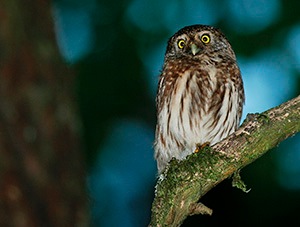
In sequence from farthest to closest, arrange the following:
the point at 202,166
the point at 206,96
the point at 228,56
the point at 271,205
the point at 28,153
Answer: the point at 271,205
the point at 228,56
the point at 206,96
the point at 202,166
the point at 28,153

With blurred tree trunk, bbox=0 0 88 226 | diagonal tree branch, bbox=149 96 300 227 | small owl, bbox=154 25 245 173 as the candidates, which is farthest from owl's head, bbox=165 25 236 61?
blurred tree trunk, bbox=0 0 88 226

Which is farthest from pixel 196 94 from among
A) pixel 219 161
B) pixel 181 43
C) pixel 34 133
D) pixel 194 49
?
pixel 34 133

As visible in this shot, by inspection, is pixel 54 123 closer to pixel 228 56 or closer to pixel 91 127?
pixel 228 56

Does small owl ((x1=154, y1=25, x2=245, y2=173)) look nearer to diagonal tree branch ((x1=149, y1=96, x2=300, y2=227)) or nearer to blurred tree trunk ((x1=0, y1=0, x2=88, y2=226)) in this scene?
diagonal tree branch ((x1=149, y1=96, x2=300, y2=227))

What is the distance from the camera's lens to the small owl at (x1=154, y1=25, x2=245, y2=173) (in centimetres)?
521

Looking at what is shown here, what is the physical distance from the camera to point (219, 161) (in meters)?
3.90

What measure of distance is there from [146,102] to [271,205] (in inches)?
81.6

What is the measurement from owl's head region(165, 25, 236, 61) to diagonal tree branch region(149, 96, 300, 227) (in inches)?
63.6

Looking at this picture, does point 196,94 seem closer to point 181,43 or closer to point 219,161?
point 181,43

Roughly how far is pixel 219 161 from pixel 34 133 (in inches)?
67.6

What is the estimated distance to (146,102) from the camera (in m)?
8.48

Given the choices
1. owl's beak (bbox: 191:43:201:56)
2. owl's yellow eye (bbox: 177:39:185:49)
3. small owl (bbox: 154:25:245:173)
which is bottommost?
small owl (bbox: 154:25:245:173)

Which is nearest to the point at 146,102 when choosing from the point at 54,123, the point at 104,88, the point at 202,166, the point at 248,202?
the point at 104,88

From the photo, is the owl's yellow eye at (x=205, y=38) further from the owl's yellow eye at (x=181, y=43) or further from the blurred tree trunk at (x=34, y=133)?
the blurred tree trunk at (x=34, y=133)
